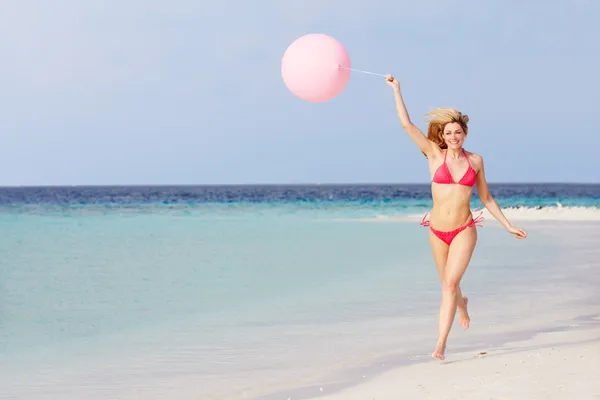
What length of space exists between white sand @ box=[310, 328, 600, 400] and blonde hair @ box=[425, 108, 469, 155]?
162 centimetres

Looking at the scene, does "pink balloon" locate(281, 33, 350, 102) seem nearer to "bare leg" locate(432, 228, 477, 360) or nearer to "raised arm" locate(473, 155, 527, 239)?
"raised arm" locate(473, 155, 527, 239)

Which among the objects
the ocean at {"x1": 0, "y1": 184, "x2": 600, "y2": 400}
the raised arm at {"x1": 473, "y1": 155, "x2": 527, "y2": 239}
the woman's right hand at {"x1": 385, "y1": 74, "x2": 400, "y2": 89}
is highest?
the woman's right hand at {"x1": 385, "y1": 74, "x2": 400, "y2": 89}

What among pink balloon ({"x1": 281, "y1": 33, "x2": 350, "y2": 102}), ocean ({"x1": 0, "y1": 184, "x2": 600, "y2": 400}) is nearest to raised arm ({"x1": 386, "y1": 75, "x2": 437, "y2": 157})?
pink balloon ({"x1": 281, "y1": 33, "x2": 350, "y2": 102})

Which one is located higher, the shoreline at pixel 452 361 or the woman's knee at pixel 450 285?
the woman's knee at pixel 450 285

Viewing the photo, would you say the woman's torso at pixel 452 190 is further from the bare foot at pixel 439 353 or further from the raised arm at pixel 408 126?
the bare foot at pixel 439 353

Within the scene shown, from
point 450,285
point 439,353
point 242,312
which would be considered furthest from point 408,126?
point 242,312

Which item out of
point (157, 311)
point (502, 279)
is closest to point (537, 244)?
point (502, 279)

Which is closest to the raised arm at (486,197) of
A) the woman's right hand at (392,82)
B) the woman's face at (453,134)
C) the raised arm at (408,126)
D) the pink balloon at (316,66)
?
the woman's face at (453,134)

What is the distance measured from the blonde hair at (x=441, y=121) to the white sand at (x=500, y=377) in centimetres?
162

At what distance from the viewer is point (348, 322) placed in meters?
8.99

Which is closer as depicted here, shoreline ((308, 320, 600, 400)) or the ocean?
shoreline ((308, 320, 600, 400))

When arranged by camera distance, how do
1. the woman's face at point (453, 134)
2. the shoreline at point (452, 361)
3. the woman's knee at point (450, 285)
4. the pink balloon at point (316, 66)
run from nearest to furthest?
the shoreline at point (452, 361), the woman's face at point (453, 134), the woman's knee at point (450, 285), the pink balloon at point (316, 66)

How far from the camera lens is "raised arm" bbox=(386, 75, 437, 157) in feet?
19.7

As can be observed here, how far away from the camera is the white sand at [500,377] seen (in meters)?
5.63
